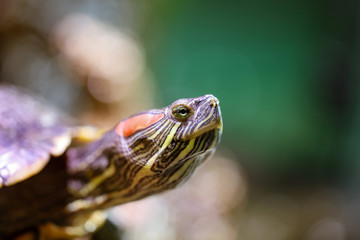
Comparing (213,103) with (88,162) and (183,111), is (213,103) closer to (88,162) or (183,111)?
(183,111)

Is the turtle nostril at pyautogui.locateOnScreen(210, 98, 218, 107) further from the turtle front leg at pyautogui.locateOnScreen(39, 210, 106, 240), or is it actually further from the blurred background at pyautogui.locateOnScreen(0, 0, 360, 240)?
the blurred background at pyautogui.locateOnScreen(0, 0, 360, 240)

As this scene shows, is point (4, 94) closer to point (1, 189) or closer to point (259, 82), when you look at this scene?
point (1, 189)

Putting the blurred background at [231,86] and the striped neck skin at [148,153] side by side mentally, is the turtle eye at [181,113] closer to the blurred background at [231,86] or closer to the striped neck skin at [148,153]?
the striped neck skin at [148,153]

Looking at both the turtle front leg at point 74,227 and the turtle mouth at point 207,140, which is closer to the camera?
the turtle mouth at point 207,140

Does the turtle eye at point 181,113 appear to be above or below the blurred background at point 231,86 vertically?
above

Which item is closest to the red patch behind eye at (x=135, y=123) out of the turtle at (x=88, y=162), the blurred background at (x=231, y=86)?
the turtle at (x=88, y=162)

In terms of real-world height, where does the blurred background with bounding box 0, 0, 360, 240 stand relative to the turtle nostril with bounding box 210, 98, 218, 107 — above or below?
below

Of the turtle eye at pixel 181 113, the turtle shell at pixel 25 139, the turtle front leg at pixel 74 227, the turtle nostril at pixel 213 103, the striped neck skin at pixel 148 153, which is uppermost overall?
the turtle nostril at pixel 213 103

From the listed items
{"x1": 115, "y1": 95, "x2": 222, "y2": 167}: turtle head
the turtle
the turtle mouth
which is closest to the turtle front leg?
the turtle
